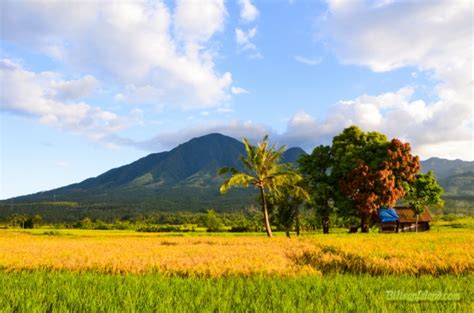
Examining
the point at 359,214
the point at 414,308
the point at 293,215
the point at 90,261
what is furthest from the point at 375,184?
the point at 414,308

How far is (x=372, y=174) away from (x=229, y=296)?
124 ft

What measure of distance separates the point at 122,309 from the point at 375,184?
39.9 meters

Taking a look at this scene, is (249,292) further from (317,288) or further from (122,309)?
(122,309)

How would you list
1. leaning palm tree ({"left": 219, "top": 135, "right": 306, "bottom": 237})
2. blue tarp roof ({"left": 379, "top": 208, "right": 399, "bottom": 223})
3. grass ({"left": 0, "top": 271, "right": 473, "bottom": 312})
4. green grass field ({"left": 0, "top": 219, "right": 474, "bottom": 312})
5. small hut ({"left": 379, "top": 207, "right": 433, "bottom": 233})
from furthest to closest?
small hut ({"left": 379, "top": 207, "right": 433, "bottom": 233}), blue tarp roof ({"left": 379, "top": 208, "right": 399, "bottom": 223}), leaning palm tree ({"left": 219, "top": 135, "right": 306, "bottom": 237}), green grass field ({"left": 0, "top": 219, "right": 474, "bottom": 312}), grass ({"left": 0, "top": 271, "right": 473, "bottom": 312})

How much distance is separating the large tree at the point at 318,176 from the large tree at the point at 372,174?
1.98 m

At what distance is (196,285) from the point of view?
32.1 ft

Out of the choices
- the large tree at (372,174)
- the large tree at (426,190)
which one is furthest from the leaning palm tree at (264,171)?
the large tree at (426,190)

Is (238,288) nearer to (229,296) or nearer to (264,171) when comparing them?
(229,296)

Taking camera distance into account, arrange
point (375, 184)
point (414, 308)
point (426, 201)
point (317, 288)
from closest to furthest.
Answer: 1. point (414, 308)
2. point (317, 288)
3. point (375, 184)
4. point (426, 201)

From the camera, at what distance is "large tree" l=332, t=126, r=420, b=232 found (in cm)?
4247

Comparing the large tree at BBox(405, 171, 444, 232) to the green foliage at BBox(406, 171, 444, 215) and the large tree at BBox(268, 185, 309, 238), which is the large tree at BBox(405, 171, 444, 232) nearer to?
the green foliage at BBox(406, 171, 444, 215)

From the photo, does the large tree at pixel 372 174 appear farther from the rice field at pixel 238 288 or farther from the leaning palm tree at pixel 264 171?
the rice field at pixel 238 288

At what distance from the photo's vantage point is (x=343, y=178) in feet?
150

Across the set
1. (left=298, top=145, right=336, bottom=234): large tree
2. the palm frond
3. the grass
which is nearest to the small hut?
(left=298, top=145, right=336, bottom=234): large tree
